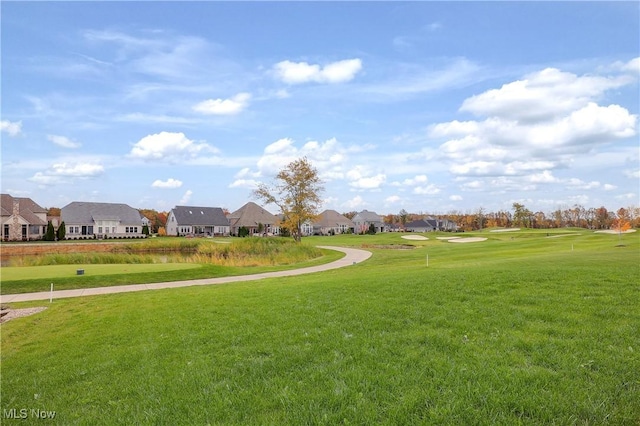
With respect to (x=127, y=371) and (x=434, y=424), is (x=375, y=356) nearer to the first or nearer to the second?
(x=434, y=424)

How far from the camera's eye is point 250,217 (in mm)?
73438

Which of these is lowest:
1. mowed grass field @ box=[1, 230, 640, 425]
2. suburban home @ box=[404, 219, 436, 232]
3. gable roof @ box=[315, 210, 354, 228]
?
mowed grass field @ box=[1, 230, 640, 425]

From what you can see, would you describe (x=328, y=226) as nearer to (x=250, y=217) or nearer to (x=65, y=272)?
(x=250, y=217)

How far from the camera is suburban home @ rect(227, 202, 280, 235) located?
238ft

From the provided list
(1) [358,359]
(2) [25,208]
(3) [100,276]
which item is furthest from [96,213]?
(1) [358,359]

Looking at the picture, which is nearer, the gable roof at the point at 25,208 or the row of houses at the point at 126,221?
the gable roof at the point at 25,208

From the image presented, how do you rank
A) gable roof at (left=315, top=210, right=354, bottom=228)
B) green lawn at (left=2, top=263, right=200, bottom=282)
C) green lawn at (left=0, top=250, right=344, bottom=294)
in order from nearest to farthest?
1. green lawn at (left=0, top=250, right=344, bottom=294)
2. green lawn at (left=2, top=263, right=200, bottom=282)
3. gable roof at (left=315, top=210, right=354, bottom=228)

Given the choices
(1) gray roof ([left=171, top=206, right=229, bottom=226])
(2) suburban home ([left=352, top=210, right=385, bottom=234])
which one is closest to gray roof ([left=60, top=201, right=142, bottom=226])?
(1) gray roof ([left=171, top=206, right=229, bottom=226])

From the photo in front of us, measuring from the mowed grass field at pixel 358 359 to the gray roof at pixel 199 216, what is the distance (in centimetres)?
6416

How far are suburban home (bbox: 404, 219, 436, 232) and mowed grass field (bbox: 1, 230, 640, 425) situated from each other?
305ft

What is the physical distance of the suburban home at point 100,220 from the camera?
194 ft

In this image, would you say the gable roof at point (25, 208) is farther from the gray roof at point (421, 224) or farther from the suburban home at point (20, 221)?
the gray roof at point (421, 224)

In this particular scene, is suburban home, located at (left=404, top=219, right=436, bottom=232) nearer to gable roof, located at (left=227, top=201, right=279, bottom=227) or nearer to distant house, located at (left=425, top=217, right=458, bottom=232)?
distant house, located at (left=425, top=217, right=458, bottom=232)

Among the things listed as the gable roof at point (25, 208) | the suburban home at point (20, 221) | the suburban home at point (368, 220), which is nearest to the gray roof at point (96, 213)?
the gable roof at point (25, 208)
